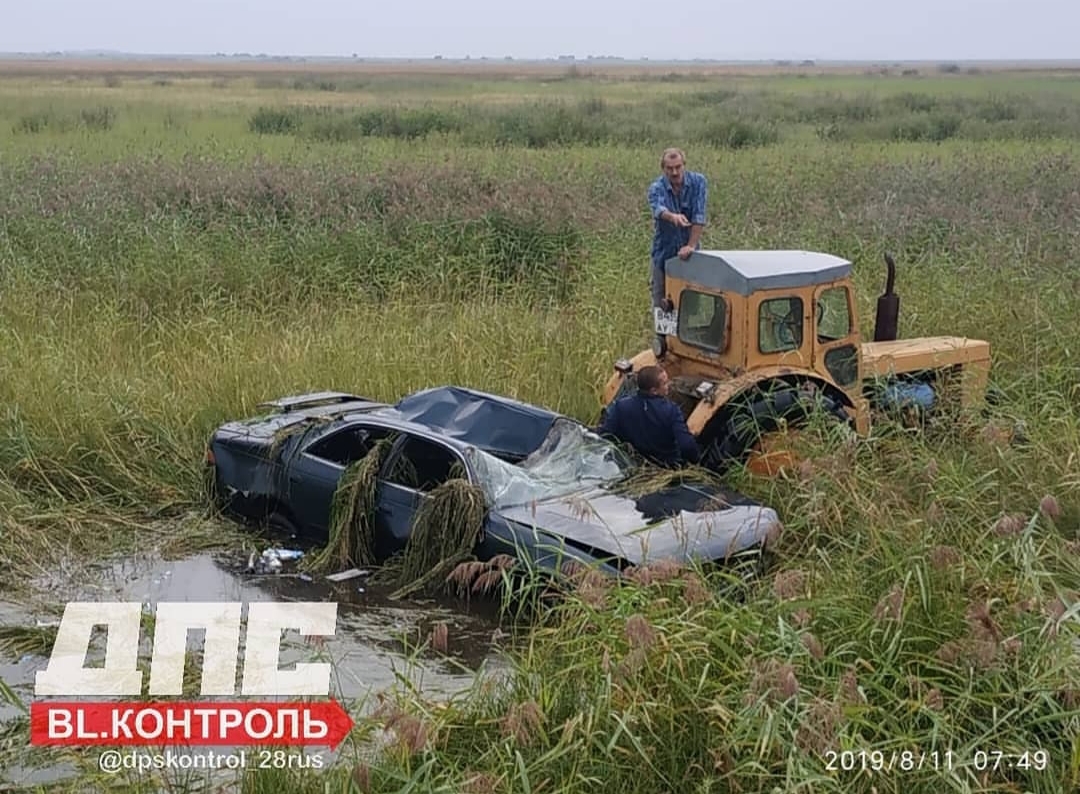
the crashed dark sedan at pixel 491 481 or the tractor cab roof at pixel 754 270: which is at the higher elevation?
the tractor cab roof at pixel 754 270

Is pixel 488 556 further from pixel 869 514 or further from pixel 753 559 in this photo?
pixel 869 514

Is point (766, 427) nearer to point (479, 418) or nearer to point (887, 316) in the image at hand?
point (479, 418)

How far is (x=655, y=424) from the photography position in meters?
8.21

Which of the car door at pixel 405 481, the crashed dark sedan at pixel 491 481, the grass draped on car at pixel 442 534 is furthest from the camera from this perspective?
the car door at pixel 405 481

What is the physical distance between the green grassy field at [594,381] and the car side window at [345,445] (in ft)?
3.31

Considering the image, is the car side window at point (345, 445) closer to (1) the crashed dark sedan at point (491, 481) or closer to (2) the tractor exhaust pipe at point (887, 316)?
(1) the crashed dark sedan at point (491, 481)

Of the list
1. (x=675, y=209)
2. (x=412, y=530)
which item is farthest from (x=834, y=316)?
(x=412, y=530)

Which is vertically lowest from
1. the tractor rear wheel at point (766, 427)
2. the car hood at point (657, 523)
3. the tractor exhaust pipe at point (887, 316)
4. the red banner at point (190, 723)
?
the red banner at point (190, 723)

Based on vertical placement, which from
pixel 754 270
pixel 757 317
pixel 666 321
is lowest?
pixel 666 321

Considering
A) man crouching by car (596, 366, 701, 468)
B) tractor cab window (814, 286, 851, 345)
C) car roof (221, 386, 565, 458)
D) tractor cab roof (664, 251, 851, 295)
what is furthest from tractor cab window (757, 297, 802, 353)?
car roof (221, 386, 565, 458)

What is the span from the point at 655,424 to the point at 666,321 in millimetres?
1170

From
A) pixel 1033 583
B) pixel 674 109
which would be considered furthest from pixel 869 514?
pixel 674 109

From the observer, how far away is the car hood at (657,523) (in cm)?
687

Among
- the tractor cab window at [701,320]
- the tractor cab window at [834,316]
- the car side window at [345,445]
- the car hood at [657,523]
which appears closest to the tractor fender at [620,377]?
the tractor cab window at [701,320]
